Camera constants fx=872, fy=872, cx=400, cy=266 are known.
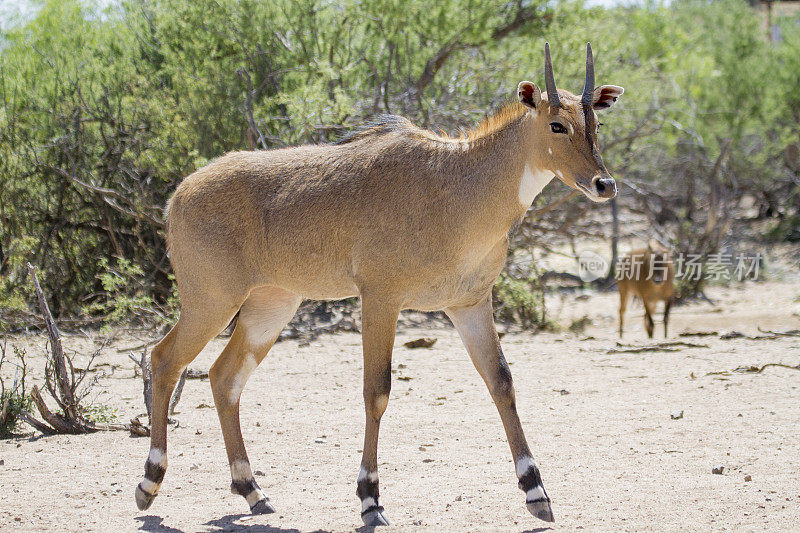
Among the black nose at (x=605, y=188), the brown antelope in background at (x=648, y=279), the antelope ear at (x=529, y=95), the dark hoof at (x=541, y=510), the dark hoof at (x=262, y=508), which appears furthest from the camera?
the brown antelope in background at (x=648, y=279)

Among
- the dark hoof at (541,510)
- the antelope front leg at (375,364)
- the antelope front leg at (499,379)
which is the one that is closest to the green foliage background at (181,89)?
the antelope front leg at (499,379)

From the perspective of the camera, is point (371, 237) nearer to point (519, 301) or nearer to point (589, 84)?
point (589, 84)

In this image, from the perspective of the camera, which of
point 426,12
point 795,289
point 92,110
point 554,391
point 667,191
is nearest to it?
point 554,391

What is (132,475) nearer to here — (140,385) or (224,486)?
(224,486)

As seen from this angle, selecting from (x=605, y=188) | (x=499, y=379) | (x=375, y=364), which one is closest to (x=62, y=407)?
(x=375, y=364)

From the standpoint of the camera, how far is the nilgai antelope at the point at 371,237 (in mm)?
5328

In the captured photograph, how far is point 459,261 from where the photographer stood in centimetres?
546

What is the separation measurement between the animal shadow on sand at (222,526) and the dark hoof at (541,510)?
1.24 meters

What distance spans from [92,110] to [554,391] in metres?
7.73

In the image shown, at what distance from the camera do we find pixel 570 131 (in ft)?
16.7

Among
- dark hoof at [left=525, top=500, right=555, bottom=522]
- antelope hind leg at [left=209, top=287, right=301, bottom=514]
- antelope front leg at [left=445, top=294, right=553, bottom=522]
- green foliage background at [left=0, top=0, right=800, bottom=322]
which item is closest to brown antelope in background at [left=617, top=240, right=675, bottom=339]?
green foliage background at [left=0, top=0, right=800, bottom=322]

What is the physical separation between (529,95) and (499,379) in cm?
180

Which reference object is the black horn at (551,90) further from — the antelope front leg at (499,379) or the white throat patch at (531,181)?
the antelope front leg at (499,379)

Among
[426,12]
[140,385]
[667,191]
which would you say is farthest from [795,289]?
[140,385]
